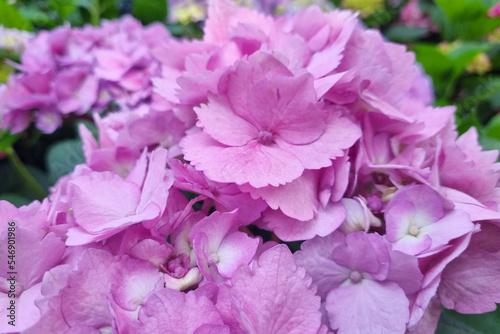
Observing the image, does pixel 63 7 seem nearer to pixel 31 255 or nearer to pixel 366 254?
pixel 31 255

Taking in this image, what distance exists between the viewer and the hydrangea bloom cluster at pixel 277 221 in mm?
383

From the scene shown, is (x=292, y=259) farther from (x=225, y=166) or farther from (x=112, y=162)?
(x=112, y=162)

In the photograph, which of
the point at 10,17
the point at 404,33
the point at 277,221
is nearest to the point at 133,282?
the point at 277,221

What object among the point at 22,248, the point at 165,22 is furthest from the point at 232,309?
the point at 165,22

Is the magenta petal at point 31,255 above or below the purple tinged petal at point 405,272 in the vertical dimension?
above

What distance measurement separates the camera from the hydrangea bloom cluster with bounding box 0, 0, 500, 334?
383mm

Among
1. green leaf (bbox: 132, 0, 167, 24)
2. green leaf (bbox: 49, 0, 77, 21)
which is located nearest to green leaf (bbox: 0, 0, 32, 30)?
green leaf (bbox: 49, 0, 77, 21)


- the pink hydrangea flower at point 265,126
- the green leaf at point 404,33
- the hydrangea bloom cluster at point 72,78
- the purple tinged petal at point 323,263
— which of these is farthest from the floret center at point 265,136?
the green leaf at point 404,33

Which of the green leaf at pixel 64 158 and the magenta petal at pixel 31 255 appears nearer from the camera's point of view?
the magenta petal at pixel 31 255

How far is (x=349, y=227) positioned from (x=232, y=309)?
0.14 meters

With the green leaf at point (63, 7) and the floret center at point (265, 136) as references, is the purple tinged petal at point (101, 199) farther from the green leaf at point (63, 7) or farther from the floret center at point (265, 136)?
the green leaf at point (63, 7)

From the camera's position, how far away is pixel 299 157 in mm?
440

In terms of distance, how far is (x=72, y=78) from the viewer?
95cm

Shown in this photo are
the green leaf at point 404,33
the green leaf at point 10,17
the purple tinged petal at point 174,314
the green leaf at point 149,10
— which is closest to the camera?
the purple tinged petal at point 174,314
